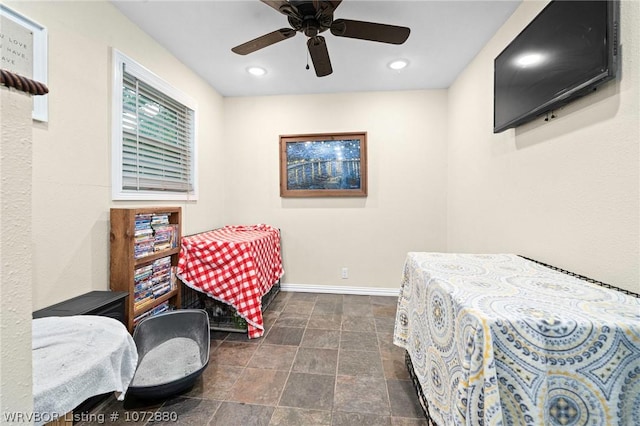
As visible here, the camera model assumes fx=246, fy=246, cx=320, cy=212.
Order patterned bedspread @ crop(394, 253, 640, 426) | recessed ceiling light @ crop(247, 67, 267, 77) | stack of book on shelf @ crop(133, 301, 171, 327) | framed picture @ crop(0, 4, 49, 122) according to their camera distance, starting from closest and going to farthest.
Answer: patterned bedspread @ crop(394, 253, 640, 426) < framed picture @ crop(0, 4, 49, 122) < stack of book on shelf @ crop(133, 301, 171, 327) < recessed ceiling light @ crop(247, 67, 267, 77)

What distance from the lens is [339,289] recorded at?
327 centimetres

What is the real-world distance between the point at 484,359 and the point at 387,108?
9.93 ft

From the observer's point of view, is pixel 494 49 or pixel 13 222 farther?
pixel 494 49

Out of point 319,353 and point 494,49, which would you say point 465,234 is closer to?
point 494,49

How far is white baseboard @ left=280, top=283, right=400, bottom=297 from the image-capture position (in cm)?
319

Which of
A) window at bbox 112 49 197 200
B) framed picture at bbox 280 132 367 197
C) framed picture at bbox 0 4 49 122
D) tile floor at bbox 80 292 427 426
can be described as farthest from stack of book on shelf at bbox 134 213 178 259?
framed picture at bbox 280 132 367 197

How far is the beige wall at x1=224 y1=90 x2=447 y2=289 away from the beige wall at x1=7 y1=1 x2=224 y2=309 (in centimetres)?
155

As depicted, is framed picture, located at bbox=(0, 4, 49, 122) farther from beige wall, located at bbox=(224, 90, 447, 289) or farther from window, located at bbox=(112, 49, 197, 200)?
beige wall, located at bbox=(224, 90, 447, 289)

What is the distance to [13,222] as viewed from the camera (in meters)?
0.49

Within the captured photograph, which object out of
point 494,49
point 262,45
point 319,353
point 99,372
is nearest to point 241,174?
point 262,45

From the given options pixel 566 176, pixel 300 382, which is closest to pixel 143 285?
pixel 300 382

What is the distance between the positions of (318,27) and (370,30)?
35 cm

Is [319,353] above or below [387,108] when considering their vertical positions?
below

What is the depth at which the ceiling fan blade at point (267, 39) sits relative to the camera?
1.70 metres
